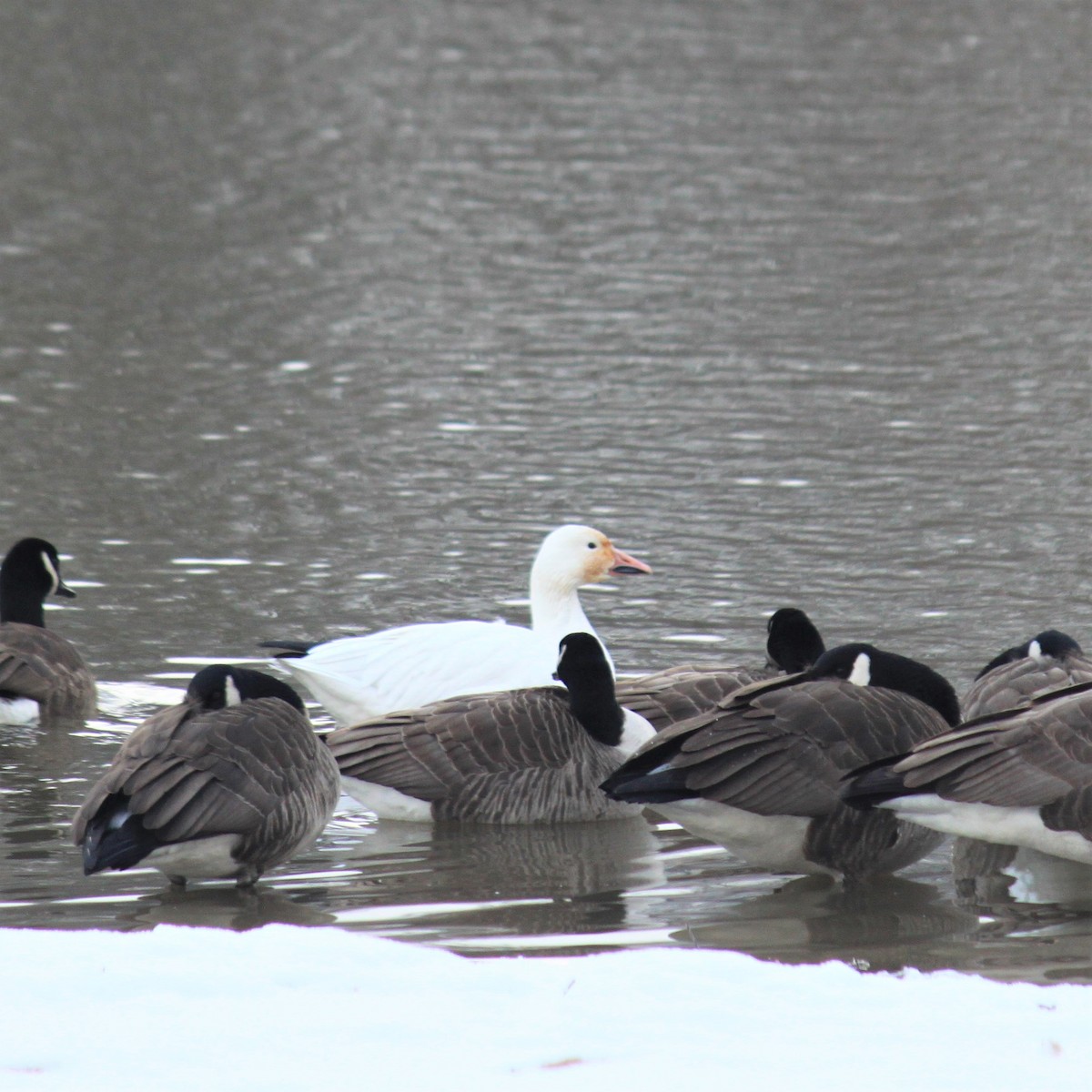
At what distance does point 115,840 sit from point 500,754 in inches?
89.9

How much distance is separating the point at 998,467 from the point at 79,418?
25.7 ft

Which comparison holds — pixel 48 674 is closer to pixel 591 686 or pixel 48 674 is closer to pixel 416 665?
pixel 416 665

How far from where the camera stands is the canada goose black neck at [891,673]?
893 centimetres

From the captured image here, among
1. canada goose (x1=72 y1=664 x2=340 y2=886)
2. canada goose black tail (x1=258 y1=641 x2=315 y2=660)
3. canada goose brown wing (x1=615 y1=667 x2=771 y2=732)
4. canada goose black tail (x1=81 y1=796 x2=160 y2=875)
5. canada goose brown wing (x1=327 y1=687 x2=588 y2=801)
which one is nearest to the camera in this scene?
canada goose black tail (x1=81 y1=796 x2=160 y2=875)

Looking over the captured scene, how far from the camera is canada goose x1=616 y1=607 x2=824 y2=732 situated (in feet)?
32.6

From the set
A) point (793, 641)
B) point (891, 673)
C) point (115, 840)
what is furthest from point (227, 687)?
point (793, 641)

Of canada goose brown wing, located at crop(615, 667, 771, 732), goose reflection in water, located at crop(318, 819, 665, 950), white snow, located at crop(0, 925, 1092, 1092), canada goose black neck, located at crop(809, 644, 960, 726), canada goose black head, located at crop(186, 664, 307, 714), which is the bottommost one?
goose reflection in water, located at crop(318, 819, 665, 950)

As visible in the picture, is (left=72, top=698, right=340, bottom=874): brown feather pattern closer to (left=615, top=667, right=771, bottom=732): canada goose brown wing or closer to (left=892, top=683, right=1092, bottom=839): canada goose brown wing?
(left=615, top=667, right=771, bottom=732): canada goose brown wing

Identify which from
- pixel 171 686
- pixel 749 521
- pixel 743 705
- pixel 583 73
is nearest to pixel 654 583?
pixel 749 521

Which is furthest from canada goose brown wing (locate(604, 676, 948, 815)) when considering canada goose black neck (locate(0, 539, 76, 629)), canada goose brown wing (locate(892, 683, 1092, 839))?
canada goose black neck (locate(0, 539, 76, 629))

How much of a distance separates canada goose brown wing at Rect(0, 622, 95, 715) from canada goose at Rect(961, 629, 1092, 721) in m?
4.64

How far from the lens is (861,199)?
95.8 ft

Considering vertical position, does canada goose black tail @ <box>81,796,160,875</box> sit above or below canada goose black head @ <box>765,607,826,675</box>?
below

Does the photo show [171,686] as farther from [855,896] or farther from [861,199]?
[861,199]
